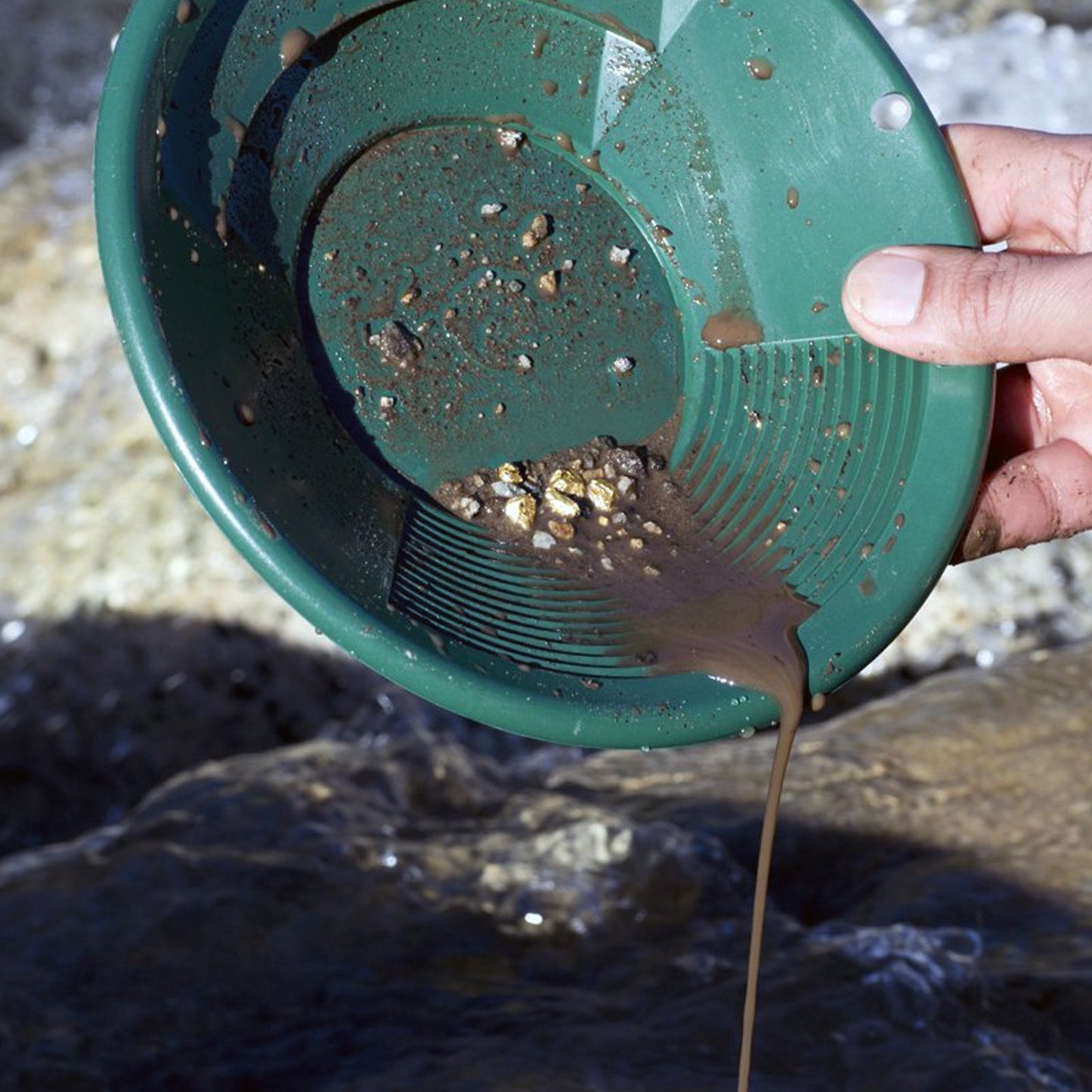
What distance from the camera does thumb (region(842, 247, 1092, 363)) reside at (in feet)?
5.55

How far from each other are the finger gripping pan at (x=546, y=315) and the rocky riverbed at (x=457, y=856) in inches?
31.9

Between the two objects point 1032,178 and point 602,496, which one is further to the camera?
point 1032,178

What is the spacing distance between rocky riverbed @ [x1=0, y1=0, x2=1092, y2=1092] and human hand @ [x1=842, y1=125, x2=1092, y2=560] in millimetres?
676

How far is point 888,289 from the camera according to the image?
1.70m

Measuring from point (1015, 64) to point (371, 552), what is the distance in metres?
3.33

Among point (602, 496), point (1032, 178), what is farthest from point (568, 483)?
point (1032, 178)

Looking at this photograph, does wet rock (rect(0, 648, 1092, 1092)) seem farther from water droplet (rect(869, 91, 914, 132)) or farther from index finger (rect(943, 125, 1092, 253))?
water droplet (rect(869, 91, 914, 132))

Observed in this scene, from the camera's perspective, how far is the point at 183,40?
161 cm

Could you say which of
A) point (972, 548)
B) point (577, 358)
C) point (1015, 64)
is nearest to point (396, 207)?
point (577, 358)

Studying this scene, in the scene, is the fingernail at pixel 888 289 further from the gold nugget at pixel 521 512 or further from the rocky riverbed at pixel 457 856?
the rocky riverbed at pixel 457 856

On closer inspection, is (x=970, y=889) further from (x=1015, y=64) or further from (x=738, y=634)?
(x=1015, y=64)

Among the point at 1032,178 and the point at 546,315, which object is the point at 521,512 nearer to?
the point at 546,315

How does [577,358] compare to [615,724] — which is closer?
[615,724]

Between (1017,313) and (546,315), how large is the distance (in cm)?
54
